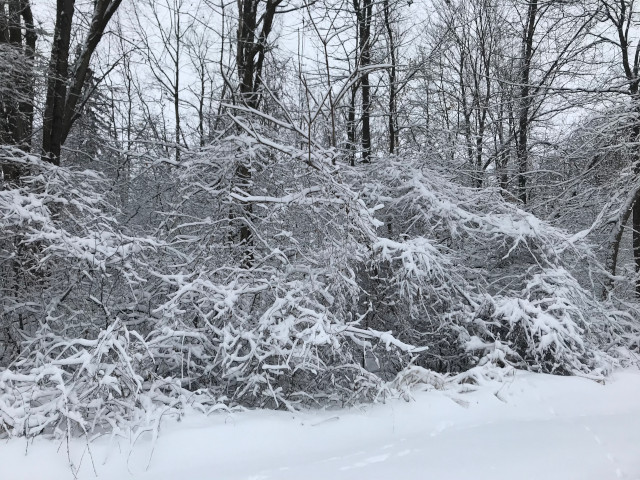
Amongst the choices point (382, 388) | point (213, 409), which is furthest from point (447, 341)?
point (213, 409)

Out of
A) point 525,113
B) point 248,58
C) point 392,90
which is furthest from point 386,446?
point 525,113

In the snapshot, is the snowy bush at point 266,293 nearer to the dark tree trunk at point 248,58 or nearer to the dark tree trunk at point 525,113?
the dark tree trunk at point 248,58

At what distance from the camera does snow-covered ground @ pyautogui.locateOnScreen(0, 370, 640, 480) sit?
10.6 feet

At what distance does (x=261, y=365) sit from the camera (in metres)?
4.44

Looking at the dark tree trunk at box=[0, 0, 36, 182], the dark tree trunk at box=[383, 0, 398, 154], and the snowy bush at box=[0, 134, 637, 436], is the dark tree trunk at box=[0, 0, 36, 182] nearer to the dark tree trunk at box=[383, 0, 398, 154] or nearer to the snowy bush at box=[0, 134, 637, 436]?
the snowy bush at box=[0, 134, 637, 436]

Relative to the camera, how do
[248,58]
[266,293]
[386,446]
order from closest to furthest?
1. [386,446]
2. [266,293]
3. [248,58]

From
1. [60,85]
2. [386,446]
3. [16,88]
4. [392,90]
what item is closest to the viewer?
[386,446]

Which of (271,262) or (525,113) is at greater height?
(525,113)

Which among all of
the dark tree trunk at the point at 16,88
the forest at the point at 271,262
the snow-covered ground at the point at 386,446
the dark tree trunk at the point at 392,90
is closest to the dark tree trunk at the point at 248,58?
the forest at the point at 271,262

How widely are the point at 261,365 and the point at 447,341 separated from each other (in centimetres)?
306

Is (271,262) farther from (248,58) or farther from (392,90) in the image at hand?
(392,90)

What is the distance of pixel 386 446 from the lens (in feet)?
12.3

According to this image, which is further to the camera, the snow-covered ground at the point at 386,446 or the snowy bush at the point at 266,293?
the snowy bush at the point at 266,293

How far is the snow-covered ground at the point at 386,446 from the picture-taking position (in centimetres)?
325
